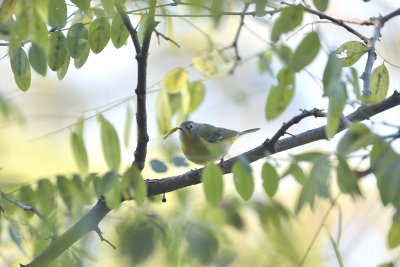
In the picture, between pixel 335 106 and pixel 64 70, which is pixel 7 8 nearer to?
pixel 64 70

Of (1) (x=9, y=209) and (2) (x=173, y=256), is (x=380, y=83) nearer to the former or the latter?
(2) (x=173, y=256)

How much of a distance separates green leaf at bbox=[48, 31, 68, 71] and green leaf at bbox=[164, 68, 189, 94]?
0.93m

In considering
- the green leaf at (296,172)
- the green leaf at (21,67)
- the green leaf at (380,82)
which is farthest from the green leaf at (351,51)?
the green leaf at (21,67)

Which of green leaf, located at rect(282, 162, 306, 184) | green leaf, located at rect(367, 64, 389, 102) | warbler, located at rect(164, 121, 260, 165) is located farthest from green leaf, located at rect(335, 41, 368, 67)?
warbler, located at rect(164, 121, 260, 165)

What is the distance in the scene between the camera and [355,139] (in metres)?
1.82

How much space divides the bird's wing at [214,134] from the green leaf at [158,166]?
192 centimetres

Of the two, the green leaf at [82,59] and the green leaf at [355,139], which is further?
the green leaf at [82,59]

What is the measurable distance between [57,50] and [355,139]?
1190mm

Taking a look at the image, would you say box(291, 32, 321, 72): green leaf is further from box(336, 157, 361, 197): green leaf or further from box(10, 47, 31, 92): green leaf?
box(10, 47, 31, 92): green leaf

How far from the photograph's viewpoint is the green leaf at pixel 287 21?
1985mm

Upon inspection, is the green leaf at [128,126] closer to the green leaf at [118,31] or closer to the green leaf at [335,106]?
the green leaf at [118,31]

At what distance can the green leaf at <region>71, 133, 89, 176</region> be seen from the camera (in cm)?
225

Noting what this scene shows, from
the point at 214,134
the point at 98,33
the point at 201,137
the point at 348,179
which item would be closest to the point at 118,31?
the point at 98,33

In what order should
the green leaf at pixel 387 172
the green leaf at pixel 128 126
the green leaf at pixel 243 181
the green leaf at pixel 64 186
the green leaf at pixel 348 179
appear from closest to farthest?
the green leaf at pixel 387 172 → the green leaf at pixel 348 179 → the green leaf at pixel 243 181 → the green leaf at pixel 128 126 → the green leaf at pixel 64 186
